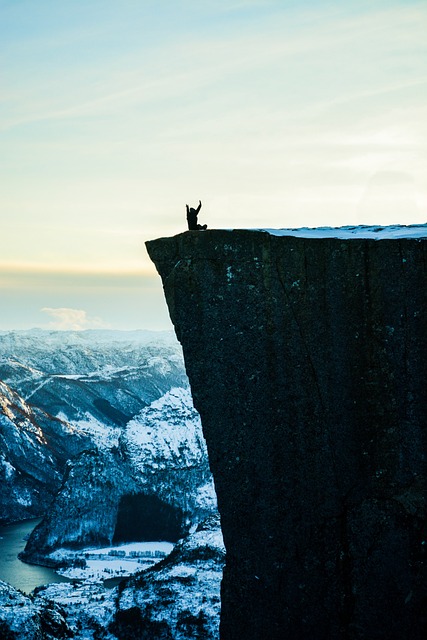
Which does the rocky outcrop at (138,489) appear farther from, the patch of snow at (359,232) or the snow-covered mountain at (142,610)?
the patch of snow at (359,232)

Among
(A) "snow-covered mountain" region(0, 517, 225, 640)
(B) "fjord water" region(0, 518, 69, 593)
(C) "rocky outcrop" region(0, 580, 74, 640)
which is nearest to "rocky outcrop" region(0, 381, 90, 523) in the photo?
(B) "fjord water" region(0, 518, 69, 593)

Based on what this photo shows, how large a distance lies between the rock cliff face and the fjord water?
2279 inches

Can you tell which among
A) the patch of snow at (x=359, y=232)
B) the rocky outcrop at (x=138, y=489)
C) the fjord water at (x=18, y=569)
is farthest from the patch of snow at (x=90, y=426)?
the patch of snow at (x=359, y=232)

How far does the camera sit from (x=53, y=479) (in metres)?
128

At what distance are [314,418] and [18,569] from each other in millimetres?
75914

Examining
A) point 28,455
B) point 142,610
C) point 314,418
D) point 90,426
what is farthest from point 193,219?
point 90,426

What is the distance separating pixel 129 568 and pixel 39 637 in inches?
A: 2029

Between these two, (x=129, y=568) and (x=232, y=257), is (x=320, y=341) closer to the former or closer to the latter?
(x=232, y=257)

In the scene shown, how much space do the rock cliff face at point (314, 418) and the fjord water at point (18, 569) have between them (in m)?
57.9

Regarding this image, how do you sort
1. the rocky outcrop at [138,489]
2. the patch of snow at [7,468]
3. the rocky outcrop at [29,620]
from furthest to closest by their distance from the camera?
Result: the patch of snow at [7,468], the rocky outcrop at [138,489], the rocky outcrop at [29,620]

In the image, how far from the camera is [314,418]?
9.45 meters

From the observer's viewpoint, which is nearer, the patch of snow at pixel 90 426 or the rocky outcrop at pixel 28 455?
the rocky outcrop at pixel 28 455

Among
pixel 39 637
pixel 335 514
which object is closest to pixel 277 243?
pixel 335 514

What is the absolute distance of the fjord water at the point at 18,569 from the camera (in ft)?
232
